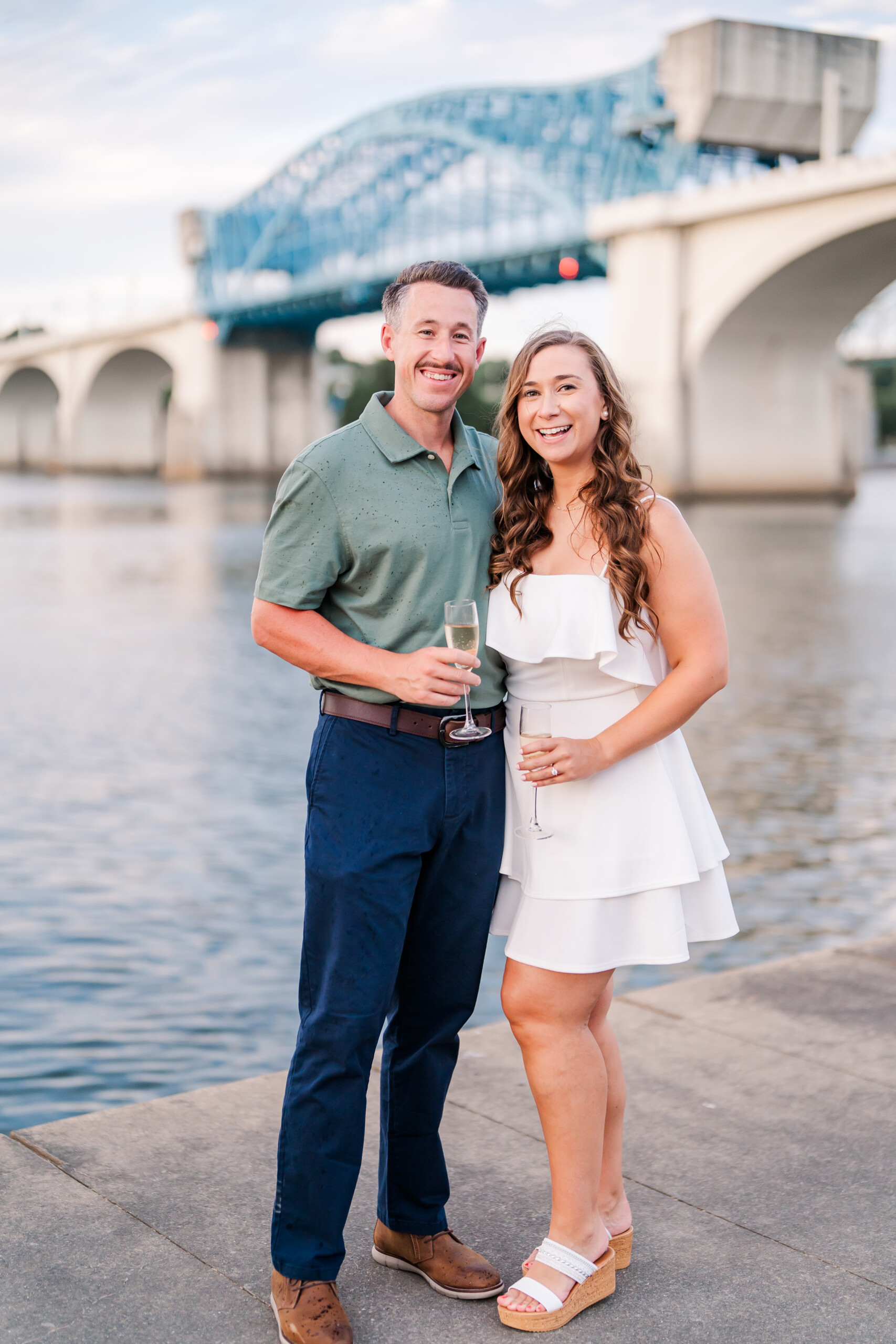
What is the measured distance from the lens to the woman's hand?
2.53 meters

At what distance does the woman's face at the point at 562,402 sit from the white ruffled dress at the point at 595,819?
0.24 metres

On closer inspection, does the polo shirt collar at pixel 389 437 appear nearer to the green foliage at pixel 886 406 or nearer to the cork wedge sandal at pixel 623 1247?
the cork wedge sandal at pixel 623 1247

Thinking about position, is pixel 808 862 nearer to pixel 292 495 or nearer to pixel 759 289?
pixel 292 495

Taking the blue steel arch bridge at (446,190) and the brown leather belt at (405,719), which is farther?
the blue steel arch bridge at (446,190)

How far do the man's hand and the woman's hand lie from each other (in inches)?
6.1

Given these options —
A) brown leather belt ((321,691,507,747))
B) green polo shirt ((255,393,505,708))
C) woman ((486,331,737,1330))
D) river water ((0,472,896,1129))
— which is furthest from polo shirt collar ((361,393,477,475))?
river water ((0,472,896,1129))

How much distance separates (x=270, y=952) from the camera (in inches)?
220

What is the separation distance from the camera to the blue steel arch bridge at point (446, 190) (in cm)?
5069

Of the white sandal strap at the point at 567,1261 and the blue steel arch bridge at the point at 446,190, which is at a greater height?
the blue steel arch bridge at the point at 446,190

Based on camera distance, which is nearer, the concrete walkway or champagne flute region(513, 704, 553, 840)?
the concrete walkway

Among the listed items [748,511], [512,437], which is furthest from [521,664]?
[748,511]

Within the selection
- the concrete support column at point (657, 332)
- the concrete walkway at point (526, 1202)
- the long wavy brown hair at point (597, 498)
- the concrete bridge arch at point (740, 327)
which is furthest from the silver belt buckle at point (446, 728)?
the concrete support column at point (657, 332)

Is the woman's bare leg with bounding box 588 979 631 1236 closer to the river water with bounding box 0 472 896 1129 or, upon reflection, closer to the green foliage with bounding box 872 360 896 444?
the river water with bounding box 0 472 896 1129

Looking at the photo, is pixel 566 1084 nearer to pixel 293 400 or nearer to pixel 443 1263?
pixel 443 1263
